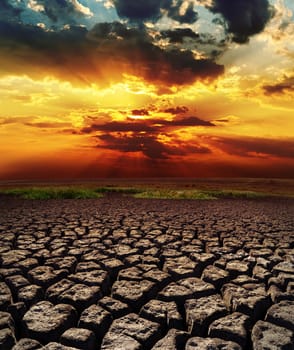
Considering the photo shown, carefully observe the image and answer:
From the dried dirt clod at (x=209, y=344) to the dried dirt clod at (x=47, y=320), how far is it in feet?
2.75

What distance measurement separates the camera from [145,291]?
2.86 meters

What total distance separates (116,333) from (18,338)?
65cm

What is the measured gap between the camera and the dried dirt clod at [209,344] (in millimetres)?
1998

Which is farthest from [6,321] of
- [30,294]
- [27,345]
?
[30,294]

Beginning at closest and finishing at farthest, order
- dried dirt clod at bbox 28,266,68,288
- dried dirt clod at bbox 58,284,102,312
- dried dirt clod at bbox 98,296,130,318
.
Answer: dried dirt clod at bbox 98,296,130,318, dried dirt clod at bbox 58,284,102,312, dried dirt clod at bbox 28,266,68,288

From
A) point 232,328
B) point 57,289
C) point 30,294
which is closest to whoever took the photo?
point 232,328

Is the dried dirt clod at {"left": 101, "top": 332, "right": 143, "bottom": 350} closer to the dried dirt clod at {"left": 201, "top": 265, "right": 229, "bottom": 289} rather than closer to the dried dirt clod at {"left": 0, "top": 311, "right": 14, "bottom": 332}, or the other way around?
the dried dirt clod at {"left": 0, "top": 311, "right": 14, "bottom": 332}

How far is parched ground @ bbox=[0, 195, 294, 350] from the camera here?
2131 mm

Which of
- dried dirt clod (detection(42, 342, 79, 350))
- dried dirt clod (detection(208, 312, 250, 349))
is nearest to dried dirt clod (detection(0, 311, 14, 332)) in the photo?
dried dirt clod (detection(42, 342, 79, 350))

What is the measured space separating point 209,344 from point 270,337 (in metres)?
0.40

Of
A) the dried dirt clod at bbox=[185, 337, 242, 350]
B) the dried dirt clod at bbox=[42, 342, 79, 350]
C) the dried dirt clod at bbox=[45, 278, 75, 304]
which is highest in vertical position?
the dried dirt clod at bbox=[45, 278, 75, 304]

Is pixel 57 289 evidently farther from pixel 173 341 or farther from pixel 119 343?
pixel 173 341

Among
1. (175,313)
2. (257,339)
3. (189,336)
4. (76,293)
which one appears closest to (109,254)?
(76,293)

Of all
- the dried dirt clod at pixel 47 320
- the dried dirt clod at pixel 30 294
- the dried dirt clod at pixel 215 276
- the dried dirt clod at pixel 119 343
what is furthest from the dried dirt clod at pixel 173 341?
the dried dirt clod at pixel 30 294
